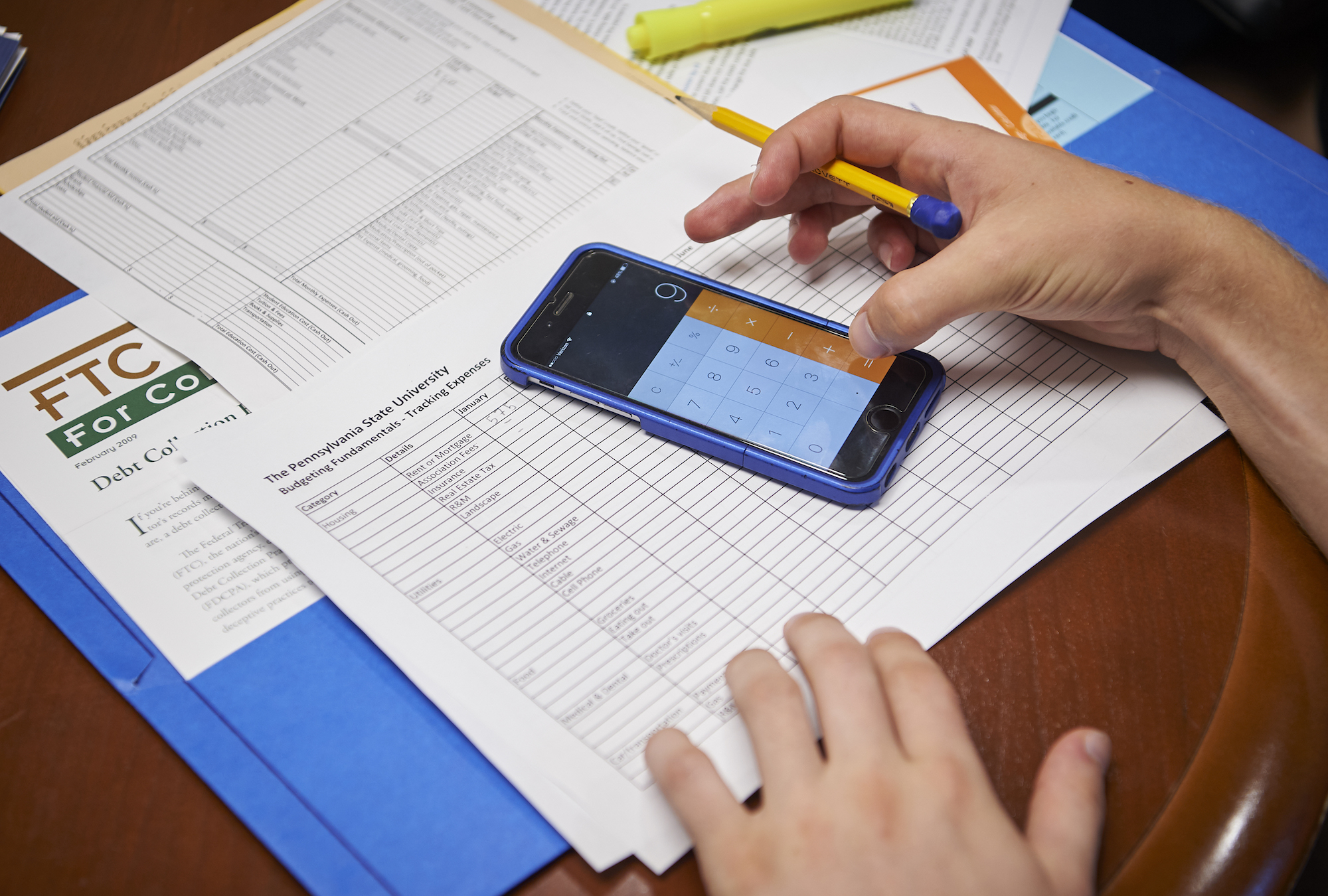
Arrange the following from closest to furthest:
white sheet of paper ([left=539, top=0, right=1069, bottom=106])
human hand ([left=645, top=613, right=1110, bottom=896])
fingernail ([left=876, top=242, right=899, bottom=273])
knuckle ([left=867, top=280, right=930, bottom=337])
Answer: human hand ([left=645, top=613, right=1110, bottom=896])
knuckle ([left=867, top=280, right=930, bottom=337])
fingernail ([left=876, top=242, right=899, bottom=273])
white sheet of paper ([left=539, top=0, right=1069, bottom=106])

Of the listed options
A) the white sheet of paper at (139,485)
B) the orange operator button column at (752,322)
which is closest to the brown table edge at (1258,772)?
the orange operator button column at (752,322)

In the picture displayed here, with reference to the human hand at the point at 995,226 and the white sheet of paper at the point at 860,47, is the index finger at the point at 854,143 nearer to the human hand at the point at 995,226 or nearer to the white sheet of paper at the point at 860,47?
the human hand at the point at 995,226

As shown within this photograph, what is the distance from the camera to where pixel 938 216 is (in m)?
0.53

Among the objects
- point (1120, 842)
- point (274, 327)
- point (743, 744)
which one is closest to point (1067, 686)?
point (1120, 842)

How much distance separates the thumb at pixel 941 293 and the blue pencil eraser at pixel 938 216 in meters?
0.02

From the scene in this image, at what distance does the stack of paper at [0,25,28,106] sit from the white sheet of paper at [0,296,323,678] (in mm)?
304

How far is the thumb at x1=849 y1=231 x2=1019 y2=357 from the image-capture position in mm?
499

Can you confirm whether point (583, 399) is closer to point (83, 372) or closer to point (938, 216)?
point (938, 216)

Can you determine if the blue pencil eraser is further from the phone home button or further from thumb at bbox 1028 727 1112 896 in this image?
thumb at bbox 1028 727 1112 896

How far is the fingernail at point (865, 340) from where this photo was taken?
0.52m

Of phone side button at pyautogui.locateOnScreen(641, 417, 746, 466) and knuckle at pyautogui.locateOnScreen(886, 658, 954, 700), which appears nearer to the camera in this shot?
knuckle at pyautogui.locateOnScreen(886, 658, 954, 700)

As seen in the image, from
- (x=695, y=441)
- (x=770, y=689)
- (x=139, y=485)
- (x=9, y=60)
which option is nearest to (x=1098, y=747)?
(x=770, y=689)

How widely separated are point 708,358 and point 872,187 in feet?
0.55

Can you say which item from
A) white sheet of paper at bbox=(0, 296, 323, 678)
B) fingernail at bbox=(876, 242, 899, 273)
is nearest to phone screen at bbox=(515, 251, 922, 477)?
fingernail at bbox=(876, 242, 899, 273)
